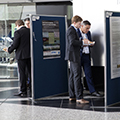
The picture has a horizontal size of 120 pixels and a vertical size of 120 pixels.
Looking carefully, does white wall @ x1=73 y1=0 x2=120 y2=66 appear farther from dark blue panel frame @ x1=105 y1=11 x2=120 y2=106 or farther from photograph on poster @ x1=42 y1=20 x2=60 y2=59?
dark blue panel frame @ x1=105 y1=11 x2=120 y2=106

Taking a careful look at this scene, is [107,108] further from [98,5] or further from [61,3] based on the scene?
[61,3]

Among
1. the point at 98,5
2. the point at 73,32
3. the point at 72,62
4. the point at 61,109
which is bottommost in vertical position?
Result: the point at 61,109

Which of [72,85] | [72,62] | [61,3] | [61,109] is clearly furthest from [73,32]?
[61,3]

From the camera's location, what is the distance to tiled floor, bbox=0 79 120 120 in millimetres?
4844

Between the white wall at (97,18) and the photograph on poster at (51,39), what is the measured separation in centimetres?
101

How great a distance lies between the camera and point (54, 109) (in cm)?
535

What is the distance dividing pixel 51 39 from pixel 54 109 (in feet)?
5.40

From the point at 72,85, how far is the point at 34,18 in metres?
1.59

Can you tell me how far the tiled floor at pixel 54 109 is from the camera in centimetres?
484

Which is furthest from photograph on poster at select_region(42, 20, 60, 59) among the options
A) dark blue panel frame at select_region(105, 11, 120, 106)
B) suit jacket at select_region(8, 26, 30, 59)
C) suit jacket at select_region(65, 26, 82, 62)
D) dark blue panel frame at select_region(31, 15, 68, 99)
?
dark blue panel frame at select_region(105, 11, 120, 106)

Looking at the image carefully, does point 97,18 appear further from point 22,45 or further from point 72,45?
point 22,45

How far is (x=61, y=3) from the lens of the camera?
30.3ft

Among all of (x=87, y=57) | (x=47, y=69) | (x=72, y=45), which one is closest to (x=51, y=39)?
(x=47, y=69)

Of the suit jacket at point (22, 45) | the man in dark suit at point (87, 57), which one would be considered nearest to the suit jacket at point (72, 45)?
the man in dark suit at point (87, 57)
